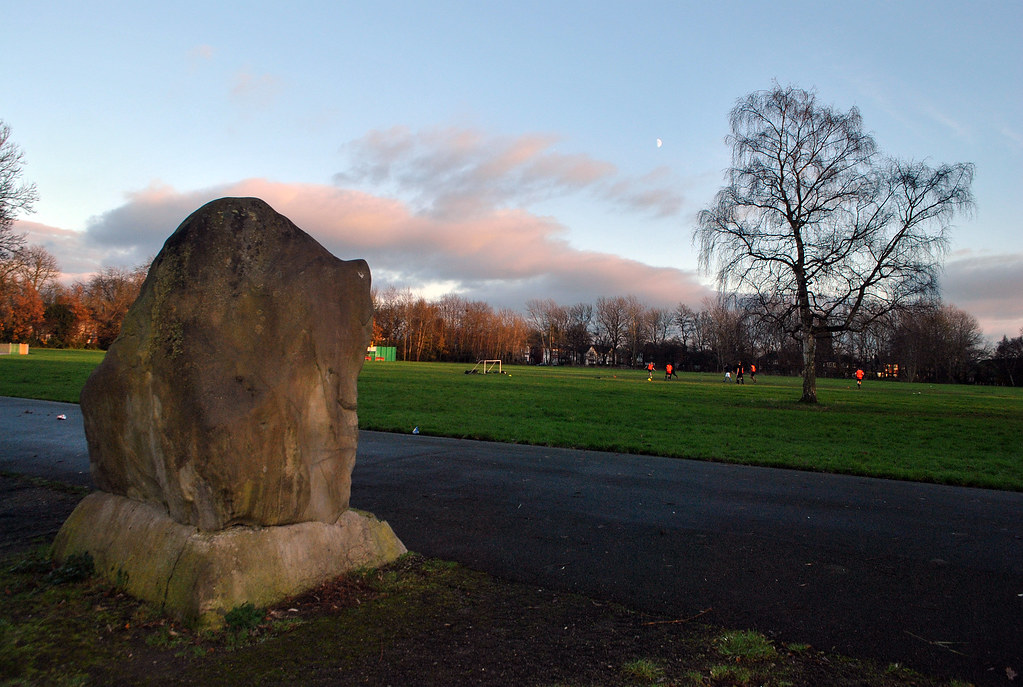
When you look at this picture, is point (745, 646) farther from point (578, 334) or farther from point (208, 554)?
point (578, 334)

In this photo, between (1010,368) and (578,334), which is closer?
(1010,368)

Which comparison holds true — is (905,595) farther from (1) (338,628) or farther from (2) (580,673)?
(1) (338,628)

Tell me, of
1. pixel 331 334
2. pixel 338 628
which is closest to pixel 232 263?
pixel 331 334

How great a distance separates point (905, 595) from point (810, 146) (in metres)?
25.4

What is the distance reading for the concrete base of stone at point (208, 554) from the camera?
3.96m

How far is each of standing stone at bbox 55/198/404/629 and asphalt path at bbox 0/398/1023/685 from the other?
1492 mm

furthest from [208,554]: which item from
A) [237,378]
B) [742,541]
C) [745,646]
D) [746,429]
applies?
[746,429]

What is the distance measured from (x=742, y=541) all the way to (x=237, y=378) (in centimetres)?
454

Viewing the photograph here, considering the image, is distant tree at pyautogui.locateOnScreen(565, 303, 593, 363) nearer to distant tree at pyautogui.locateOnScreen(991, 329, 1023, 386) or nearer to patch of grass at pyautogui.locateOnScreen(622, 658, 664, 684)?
distant tree at pyautogui.locateOnScreen(991, 329, 1023, 386)

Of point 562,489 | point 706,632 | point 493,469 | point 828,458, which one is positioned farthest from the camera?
point 828,458

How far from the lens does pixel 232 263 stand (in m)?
4.37

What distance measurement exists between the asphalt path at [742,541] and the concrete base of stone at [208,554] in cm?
103

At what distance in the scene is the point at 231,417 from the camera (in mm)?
4047

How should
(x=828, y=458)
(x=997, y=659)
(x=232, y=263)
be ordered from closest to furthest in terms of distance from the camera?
(x=997, y=659) → (x=232, y=263) → (x=828, y=458)
